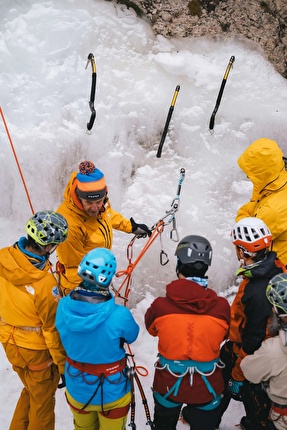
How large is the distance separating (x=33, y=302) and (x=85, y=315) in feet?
1.79

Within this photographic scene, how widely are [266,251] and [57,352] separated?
187cm

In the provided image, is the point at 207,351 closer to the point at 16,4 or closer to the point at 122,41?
the point at 122,41

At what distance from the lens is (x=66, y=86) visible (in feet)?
20.9

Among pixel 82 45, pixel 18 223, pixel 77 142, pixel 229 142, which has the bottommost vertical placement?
pixel 18 223

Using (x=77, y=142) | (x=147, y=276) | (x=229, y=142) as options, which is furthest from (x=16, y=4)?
(x=147, y=276)

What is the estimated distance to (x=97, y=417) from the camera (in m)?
3.55

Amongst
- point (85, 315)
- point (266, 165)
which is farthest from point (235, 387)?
point (266, 165)

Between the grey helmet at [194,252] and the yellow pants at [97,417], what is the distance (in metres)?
1.23

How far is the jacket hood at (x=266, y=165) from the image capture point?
4.21 metres

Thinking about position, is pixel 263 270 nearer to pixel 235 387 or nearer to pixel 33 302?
pixel 235 387

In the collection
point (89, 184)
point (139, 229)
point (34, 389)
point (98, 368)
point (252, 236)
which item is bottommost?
point (34, 389)

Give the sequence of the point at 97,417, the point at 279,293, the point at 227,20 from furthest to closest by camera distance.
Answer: the point at 227,20
the point at 97,417
the point at 279,293

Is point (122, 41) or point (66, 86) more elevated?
point (122, 41)

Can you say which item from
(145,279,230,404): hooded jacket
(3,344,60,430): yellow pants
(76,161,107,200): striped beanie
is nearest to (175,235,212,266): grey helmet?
(145,279,230,404): hooded jacket
